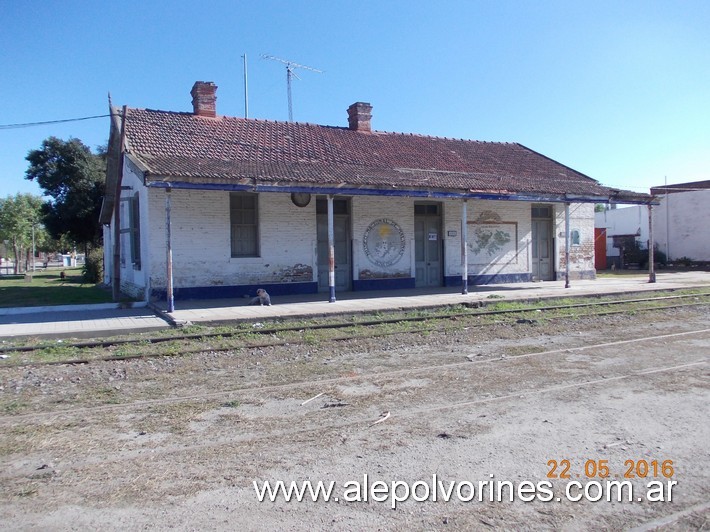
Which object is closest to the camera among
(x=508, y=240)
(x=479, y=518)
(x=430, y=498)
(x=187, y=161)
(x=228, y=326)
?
(x=479, y=518)

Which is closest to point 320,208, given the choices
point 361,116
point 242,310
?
point 242,310

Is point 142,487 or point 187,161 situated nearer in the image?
point 142,487

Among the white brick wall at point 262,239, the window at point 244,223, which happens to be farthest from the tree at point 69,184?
the window at point 244,223

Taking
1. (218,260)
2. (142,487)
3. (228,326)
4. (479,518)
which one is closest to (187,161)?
(218,260)

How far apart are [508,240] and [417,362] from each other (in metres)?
12.7

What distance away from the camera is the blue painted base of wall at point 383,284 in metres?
17.4

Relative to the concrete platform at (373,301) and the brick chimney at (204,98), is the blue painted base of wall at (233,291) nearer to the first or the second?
the concrete platform at (373,301)

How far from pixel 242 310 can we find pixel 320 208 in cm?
525

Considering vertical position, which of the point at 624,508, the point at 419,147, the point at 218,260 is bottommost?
the point at 624,508

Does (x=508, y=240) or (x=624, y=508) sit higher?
(x=508, y=240)

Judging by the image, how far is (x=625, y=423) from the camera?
17.4 ft

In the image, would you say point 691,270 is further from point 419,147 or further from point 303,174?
point 303,174

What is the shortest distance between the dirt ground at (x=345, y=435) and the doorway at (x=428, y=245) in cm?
987

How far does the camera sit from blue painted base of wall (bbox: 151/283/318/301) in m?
14.9
